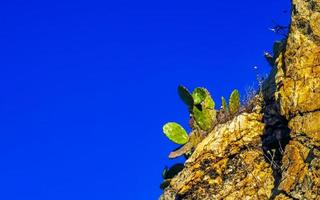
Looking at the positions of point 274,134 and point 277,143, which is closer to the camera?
point 277,143

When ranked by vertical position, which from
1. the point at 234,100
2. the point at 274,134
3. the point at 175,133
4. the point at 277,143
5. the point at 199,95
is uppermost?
the point at 199,95

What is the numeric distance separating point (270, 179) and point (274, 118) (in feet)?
3.06

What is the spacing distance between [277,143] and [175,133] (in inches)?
138

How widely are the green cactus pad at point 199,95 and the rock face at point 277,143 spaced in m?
1.89

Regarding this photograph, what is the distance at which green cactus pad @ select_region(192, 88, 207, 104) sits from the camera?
11.6 metres

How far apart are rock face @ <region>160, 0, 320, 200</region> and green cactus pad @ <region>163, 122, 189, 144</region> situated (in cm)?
176

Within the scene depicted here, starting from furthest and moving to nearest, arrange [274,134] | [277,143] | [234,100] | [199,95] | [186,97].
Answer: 1. [186,97]
2. [199,95]
3. [234,100]
4. [274,134]
5. [277,143]

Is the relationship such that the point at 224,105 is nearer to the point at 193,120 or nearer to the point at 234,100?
the point at 234,100

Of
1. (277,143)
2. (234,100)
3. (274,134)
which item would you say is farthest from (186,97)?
(277,143)

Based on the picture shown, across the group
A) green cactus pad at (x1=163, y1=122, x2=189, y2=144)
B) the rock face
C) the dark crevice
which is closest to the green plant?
green cactus pad at (x1=163, y1=122, x2=189, y2=144)

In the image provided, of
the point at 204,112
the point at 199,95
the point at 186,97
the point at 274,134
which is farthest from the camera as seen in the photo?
the point at 186,97

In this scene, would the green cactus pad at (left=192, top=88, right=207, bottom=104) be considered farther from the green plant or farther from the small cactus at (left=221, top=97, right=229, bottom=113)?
the small cactus at (left=221, top=97, right=229, bottom=113)

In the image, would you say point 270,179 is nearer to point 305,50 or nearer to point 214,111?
point 305,50

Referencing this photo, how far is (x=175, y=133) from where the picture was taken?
1180 cm
